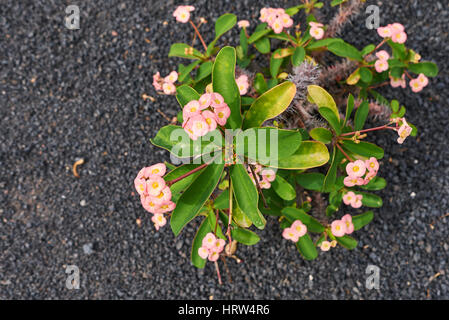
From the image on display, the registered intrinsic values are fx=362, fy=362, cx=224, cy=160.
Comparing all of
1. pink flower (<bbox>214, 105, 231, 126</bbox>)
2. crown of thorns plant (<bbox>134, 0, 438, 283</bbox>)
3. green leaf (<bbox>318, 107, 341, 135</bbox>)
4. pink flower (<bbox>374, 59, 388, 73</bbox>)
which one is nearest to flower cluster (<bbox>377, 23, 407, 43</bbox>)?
crown of thorns plant (<bbox>134, 0, 438, 283</bbox>)

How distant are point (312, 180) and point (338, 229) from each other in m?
0.29

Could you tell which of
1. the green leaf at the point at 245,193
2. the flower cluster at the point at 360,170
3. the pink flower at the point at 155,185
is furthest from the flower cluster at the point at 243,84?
the pink flower at the point at 155,185

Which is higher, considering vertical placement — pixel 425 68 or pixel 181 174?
pixel 425 68

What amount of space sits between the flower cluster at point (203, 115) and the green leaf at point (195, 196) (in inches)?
8.8

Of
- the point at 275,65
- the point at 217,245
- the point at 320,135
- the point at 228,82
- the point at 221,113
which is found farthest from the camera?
the point at 275,65

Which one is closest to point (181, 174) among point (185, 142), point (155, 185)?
point (185, 142)

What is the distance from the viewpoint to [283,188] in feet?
5.61

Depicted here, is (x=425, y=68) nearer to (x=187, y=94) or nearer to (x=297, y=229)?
(x=297, y=229)

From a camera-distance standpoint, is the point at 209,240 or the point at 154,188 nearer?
the point at 154,188

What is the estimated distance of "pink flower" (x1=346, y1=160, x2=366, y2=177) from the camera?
1.48 m

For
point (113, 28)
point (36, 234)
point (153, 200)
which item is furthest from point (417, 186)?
point (36, 234)

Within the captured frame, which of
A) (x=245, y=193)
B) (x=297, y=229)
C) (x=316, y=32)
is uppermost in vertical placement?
(x=316, y=32)

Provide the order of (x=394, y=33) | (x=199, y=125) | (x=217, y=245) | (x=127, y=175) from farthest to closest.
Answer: (x=127, y=175) → (x=394, y=33) → (x=217, y=245) → (x=199, y=125)
